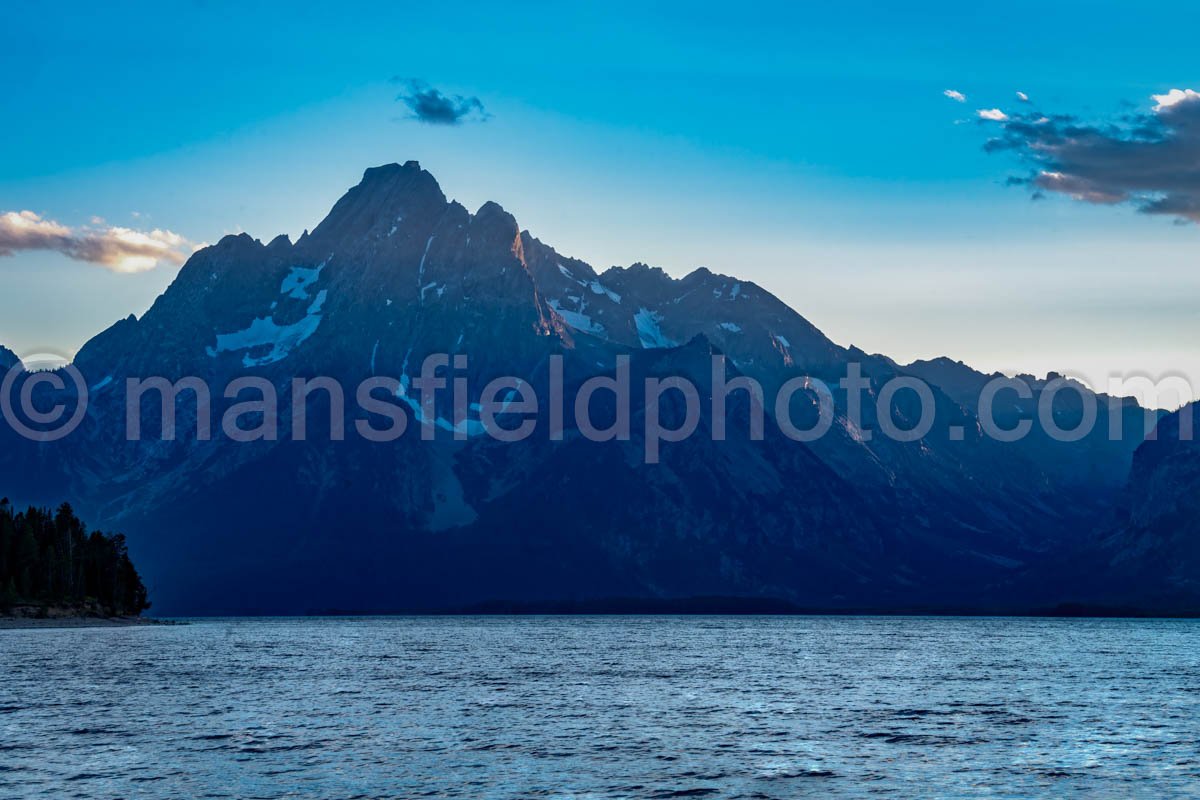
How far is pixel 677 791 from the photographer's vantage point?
78.4 meters

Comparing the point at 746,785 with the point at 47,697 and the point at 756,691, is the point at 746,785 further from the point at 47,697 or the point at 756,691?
the point at 47,697

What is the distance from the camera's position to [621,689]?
146750mm

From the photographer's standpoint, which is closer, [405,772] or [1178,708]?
[405,772]

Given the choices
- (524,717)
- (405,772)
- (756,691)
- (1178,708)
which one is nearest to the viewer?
(405,772)

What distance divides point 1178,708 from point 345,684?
8175 cm

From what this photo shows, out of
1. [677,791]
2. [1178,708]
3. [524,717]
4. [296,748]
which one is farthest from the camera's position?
[1178,708]

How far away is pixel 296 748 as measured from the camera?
94.4 m

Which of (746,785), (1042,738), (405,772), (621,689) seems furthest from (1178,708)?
(405,772)

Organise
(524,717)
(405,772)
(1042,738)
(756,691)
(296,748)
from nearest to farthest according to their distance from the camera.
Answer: (405,772) → (296,748) → (1042,738) → (524,717) → (756,691)

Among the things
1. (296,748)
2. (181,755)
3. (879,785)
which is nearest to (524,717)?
(296,748)

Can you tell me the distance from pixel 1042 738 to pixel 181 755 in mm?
58176

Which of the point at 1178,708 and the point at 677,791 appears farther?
the point at 1178,708

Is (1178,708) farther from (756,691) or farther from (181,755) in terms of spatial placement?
(181,755)

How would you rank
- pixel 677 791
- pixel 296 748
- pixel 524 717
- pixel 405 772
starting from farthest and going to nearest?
pixel 524 717 < pixel 296 748 < pixel 405 772 < pixel 677 791
